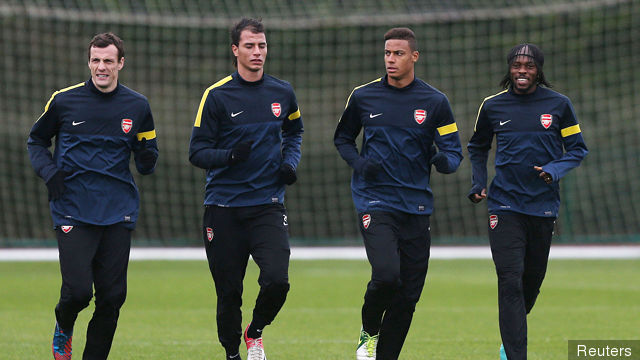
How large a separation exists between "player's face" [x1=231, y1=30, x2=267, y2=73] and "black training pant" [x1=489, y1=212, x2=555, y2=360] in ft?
6.47

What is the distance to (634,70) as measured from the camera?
26.4m

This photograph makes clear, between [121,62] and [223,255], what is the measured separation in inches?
58.5

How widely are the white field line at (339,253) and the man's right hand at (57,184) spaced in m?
11.8

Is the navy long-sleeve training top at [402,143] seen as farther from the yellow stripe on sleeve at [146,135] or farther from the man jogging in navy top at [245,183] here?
the yellow stripe on sleeve at [146,135]

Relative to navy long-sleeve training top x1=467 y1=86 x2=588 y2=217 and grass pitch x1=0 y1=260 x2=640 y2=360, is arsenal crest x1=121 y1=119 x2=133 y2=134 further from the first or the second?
navy long-sleeve training top x1=467 y1=86 x2=588 y2=217

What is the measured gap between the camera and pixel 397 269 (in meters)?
8.09

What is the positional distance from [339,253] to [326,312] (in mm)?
7312

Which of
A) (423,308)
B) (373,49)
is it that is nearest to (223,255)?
(423,308)

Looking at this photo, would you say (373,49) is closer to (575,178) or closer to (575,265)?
(575,178)

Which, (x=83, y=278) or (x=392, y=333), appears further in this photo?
(x=392, y=333)

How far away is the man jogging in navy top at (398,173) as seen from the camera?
8.24 m

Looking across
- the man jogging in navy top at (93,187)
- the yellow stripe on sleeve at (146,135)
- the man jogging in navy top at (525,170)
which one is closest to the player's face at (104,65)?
the man jogging in navy top at (93,187)

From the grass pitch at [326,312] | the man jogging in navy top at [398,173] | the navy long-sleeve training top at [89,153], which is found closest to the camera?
the navy long-sleeve training top at [89,153]

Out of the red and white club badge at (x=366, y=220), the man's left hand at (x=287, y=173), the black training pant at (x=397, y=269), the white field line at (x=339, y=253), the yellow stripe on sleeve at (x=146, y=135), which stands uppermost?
the yellow stripe on sleeve at (x=146, y=135)
